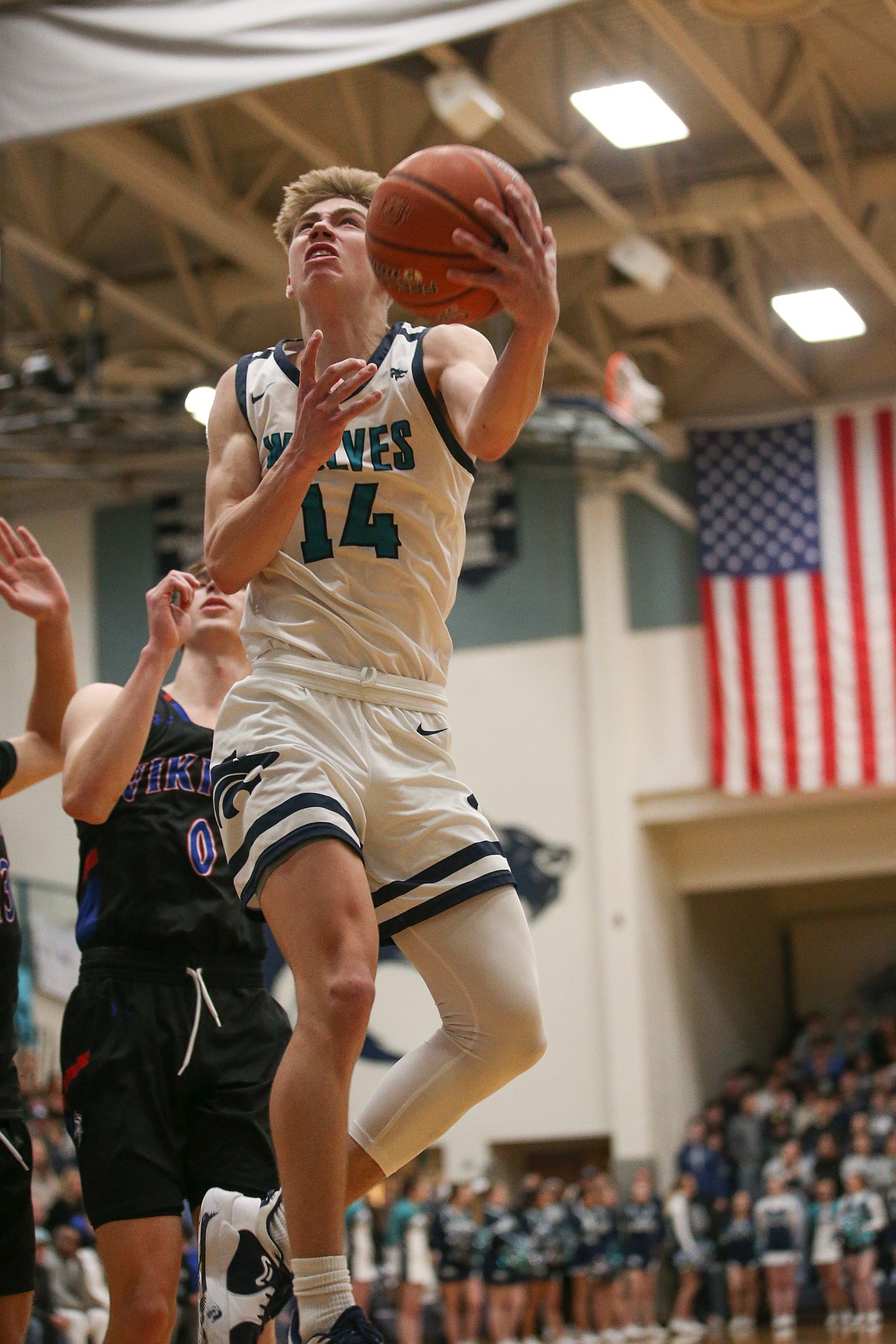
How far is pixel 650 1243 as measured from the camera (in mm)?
17359

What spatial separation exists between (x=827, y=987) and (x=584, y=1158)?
6.18 m

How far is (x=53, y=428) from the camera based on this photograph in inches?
672

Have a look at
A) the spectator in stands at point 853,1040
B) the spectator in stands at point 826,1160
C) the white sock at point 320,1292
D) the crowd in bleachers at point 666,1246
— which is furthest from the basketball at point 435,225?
the spectator in stands at point 853,1040

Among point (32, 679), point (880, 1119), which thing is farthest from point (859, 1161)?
point (32, 679)

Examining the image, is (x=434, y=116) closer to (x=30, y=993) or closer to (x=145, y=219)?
(x=145, y=219)

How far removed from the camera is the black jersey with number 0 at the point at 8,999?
4262 millimetres

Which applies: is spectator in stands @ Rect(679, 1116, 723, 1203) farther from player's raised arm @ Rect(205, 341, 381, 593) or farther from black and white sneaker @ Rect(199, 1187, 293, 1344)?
player's raised arm @ Rect(205, 341, 381, 593)

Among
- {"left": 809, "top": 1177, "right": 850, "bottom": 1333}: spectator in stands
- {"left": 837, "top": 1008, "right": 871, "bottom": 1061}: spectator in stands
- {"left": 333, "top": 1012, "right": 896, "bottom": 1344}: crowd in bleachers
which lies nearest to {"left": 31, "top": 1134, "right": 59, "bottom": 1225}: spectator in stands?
{"left": 333, "top": 1012, "right": 896, "bottom": 1344}: crowd in bleachers

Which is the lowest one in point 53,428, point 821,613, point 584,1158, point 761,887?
point 584,1158

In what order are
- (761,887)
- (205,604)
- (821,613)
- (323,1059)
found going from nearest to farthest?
(323,1059)
(205,604)
(821,613)
(761,887)

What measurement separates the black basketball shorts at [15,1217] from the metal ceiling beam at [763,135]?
9.59 m

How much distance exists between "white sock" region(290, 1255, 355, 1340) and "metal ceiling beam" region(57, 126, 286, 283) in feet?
43.3

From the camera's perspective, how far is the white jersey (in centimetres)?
338

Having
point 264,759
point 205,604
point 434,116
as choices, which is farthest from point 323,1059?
point 434,116
